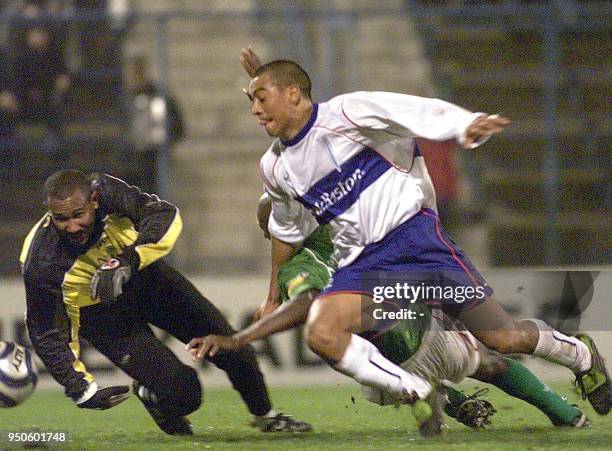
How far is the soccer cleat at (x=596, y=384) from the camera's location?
20.2 ft

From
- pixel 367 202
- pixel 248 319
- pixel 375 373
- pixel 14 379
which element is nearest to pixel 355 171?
pixel 367 202

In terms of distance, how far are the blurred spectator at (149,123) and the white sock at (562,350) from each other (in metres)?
A: 5.21

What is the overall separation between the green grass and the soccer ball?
208 millimetres

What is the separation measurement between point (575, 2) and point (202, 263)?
13.0 ft

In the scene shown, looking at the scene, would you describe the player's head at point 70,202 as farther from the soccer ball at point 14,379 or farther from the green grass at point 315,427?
the green grass at point 315,427

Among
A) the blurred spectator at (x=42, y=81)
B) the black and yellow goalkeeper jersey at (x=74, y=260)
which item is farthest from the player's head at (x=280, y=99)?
the blurred spectator at (x=42, y=81)

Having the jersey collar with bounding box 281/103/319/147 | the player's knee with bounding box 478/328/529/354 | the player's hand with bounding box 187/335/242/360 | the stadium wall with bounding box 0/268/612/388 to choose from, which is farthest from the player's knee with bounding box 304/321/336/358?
the stadium wall with bounding box 0/268/612/388

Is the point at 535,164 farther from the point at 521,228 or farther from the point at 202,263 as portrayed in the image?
the point at 202,263

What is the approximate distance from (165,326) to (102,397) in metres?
0.62

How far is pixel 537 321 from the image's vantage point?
245 inches

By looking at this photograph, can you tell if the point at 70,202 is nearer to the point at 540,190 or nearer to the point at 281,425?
the point at 281,425

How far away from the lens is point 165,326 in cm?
670

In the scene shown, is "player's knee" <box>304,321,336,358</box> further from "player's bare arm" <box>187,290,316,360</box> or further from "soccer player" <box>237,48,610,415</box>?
"player's bare arm" <box>187,290,316,360</box>

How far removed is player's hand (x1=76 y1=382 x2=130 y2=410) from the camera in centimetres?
618
